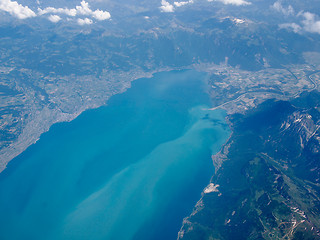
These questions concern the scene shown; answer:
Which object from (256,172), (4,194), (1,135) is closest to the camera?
(256,172)

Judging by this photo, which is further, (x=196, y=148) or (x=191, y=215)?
(x=196, y=148)

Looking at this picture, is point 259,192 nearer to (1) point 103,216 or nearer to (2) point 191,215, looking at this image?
(2) point 191,215

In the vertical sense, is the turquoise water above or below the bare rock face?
below

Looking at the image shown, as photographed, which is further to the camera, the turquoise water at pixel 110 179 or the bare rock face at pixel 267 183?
the turquoise water at pixel 110 179

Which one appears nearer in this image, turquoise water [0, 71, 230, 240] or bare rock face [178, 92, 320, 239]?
bare rock face [178, 92, 320, 239]

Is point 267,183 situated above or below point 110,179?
above

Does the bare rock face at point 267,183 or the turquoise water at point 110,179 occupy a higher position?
the bare rock face at point 267,183

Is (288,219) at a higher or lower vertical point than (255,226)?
higher

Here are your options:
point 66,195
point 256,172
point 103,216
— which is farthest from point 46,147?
point 256,172
